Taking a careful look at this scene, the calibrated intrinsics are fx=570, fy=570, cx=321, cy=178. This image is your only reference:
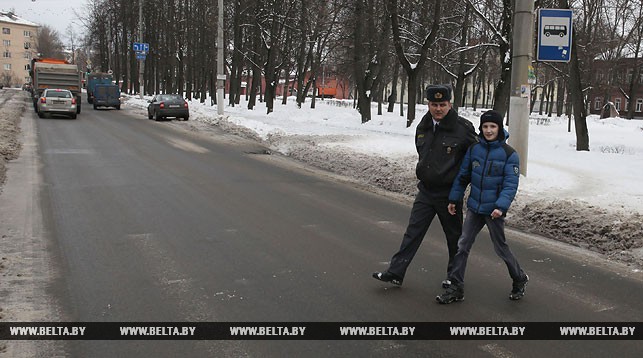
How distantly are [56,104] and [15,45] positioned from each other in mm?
Result: 121537

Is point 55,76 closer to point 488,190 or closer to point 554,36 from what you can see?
point 554,36

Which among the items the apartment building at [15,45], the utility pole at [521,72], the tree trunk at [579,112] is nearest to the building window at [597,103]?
the tree trunk at [579,112]

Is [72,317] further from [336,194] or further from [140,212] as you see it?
[336,194]

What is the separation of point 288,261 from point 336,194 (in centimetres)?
432

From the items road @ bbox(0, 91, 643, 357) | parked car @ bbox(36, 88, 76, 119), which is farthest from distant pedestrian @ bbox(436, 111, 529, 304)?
parked car @ bbox(36, 88, 76, 119)

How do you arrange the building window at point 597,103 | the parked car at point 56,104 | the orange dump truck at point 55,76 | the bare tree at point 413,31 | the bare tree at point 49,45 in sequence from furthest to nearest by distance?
1. the bare tree at point 49,45
2. the building window at point 597,103
3. the orange dump truck at point 55,76
4. the parked car at point 56,104
5. the bare tree at point 413,31

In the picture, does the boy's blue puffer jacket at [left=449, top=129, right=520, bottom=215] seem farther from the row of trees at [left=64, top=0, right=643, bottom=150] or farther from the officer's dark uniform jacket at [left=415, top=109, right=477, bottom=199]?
the row of trees at [left=64, top=0, right=643, bottom=150]

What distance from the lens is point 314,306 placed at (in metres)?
4.71

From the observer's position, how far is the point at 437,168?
4988mm

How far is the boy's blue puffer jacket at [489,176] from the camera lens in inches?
185

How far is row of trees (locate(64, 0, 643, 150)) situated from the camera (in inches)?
931

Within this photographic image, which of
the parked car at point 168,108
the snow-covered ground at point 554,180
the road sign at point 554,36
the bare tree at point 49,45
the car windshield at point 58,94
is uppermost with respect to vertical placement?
the bare tree at point 49,45

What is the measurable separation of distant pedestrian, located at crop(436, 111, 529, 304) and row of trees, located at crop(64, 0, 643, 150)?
1333 centimetres

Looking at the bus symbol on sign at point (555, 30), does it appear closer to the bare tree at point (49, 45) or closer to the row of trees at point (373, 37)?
the row of trees at point (373, 37)
